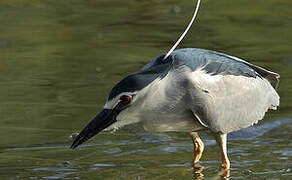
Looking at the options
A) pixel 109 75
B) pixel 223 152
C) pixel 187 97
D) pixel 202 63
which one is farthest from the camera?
pixel 109 75

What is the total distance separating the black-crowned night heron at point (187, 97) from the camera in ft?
21.2

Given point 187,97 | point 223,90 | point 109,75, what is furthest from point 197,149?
point 109,75

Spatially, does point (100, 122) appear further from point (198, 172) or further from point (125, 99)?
point (198, 172)

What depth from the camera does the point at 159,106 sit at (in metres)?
6.61

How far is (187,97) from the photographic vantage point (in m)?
6.66

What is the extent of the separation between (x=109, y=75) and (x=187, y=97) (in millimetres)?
3884

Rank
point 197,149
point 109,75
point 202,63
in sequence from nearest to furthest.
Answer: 1. point 202,63
2. point 197,149
3. point 109,75

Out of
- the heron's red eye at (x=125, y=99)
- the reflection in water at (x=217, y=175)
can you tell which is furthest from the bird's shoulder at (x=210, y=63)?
the reflection in water at (x=217, y=175)

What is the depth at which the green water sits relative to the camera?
24.2 feet

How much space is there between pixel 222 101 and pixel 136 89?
946 mm

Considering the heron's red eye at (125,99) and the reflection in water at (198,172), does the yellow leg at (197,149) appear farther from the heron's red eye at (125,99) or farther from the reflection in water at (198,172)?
the heron's red eye at (125,99)

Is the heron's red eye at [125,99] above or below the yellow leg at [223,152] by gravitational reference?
above

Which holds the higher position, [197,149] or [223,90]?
[223,90]

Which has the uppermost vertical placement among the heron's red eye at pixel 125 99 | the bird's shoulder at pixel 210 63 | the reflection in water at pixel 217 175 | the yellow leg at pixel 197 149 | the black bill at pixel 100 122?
the bird's shoulder at pixel 210 63
